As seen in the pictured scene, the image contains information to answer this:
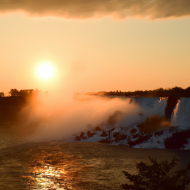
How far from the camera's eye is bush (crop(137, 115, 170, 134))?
3539 centimetres

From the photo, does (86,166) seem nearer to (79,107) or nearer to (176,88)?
(176,88)

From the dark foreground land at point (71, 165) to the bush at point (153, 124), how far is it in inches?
241

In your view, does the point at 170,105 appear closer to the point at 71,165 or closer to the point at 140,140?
the point at 140,140

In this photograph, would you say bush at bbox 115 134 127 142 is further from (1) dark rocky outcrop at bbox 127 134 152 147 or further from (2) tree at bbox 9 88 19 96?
(2) tree at bbox 9 88 19 96

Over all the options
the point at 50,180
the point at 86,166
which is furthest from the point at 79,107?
the point at 50,180

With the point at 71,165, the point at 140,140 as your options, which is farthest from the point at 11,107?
the point at 71,165

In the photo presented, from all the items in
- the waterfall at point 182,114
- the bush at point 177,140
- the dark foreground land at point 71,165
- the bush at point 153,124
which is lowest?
the dark foreground land at point 71,165

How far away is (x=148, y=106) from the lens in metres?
43.4

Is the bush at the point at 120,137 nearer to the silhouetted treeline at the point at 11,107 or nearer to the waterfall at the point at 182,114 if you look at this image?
the waterfall at the point at 182,114

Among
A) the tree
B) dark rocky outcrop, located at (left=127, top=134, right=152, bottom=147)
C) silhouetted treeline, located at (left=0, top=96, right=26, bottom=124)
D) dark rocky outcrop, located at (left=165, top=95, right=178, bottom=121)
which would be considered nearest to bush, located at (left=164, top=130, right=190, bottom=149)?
dark rocky outcrop, located at (left=127, top=134, right=152, bottom=147)

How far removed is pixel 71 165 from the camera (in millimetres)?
21422

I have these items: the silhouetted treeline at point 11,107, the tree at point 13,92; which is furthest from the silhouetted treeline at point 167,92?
the tree at point 13,92

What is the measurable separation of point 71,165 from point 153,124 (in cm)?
1907

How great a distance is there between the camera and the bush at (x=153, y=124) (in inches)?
1393
